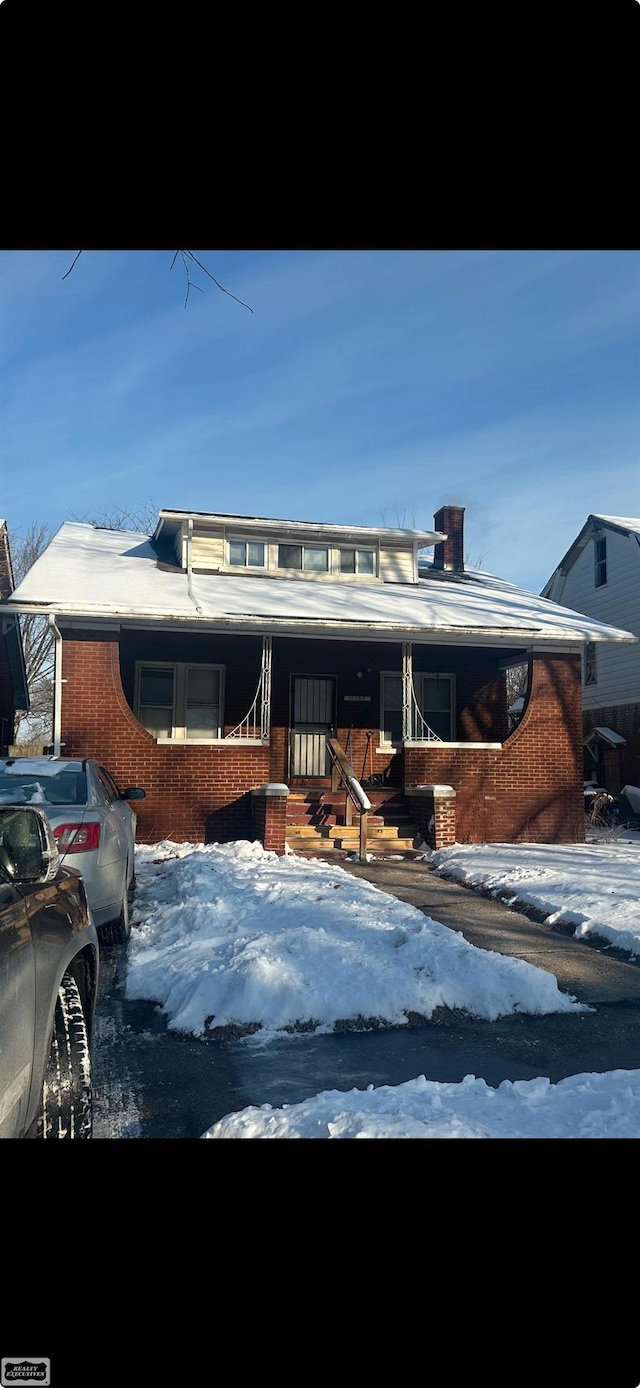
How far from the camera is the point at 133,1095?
4.41 metres

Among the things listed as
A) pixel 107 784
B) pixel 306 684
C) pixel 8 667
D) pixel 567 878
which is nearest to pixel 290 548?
pixel 306 684

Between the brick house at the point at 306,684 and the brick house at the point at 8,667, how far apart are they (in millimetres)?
3946

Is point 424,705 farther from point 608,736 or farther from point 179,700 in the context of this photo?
point 608,736

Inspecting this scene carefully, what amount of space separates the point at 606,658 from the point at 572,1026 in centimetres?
1976

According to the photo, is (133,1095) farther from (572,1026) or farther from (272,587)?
(272,587)

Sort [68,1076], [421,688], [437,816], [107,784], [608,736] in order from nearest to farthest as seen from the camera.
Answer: [68,1076]
[107,784]
[437,816]
[421,688]
[608,736]

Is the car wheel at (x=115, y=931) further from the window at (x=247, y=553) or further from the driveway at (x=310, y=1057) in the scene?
the window at (x=247, y=553)

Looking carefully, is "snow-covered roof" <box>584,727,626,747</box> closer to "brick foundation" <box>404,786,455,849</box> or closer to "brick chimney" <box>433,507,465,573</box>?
"brick chimney" <box>433,507,465,573</box>

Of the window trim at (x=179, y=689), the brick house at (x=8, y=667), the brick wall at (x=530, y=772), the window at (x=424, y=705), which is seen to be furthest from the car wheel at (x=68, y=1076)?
the brick house at (x=8, y=667)

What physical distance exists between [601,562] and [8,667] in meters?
16.2

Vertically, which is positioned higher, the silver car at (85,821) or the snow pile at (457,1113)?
the silver car at (85,821)

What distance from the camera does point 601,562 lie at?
2483 centimetres
